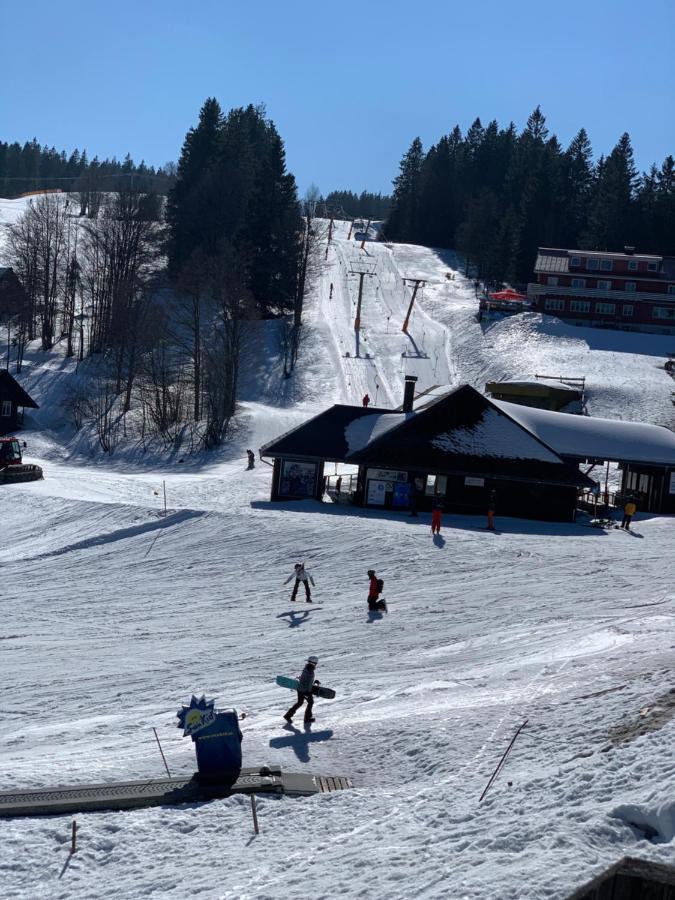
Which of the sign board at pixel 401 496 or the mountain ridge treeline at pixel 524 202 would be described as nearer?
the sign board at pixel 401 496

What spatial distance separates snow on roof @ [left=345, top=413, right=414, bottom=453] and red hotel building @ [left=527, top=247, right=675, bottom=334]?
4489 centimetres

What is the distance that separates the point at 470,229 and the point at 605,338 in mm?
31273

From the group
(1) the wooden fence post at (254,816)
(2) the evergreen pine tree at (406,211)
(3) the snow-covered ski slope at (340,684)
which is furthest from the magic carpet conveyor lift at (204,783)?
(2) the evergreen pine tree at (406,211)

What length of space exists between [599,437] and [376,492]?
10.3 m

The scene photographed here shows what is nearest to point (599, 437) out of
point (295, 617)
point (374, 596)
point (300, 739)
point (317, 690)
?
point (374, 596)

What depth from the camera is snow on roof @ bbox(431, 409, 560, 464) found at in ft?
116

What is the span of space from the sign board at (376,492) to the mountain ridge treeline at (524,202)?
58981mm

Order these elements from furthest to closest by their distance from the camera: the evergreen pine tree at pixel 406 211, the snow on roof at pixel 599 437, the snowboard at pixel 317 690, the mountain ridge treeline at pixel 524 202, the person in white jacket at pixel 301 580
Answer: the evergreen pine tree at pixel 406 211 < the mountain ridge treeline at pixel 524 202 < the snow on roof at pixel 599 437 < the person in white jacket at pixel 301 580 < the snowboard at pixel 317 690

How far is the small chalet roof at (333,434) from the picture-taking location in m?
35.9

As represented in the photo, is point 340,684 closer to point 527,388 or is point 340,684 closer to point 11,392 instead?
point 527,388

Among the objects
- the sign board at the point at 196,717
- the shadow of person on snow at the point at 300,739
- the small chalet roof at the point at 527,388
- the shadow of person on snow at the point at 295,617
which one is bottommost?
the shadow of person on snow at the point at 295,617

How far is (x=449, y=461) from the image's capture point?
3509 centimetres

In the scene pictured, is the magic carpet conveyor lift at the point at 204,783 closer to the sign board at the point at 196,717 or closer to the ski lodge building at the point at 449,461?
the sign board at the point at 196,717

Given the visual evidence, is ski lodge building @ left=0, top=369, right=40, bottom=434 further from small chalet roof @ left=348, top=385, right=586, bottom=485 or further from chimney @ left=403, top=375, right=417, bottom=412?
small chalet roof @ left=348, top=385, right=586, bottom=485
